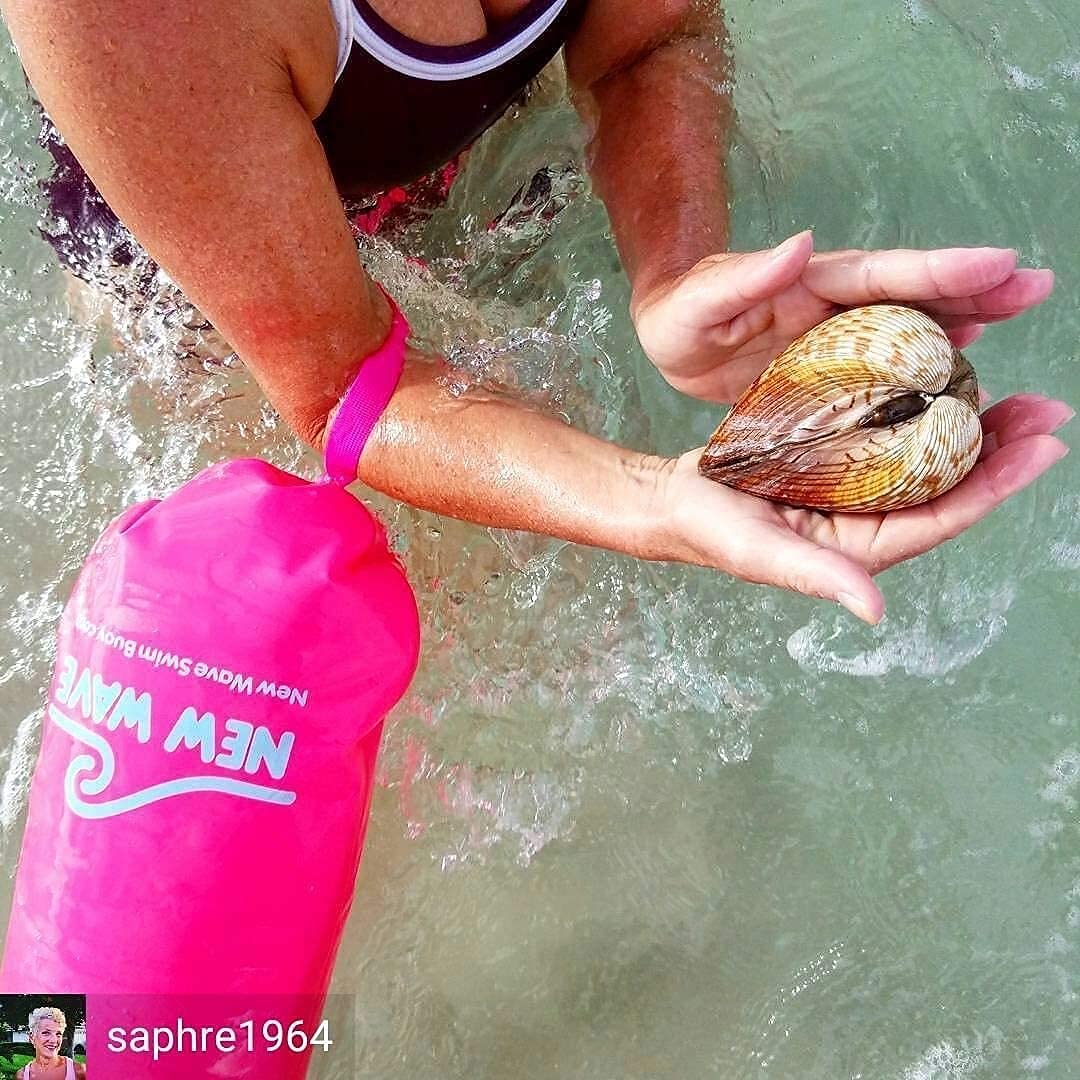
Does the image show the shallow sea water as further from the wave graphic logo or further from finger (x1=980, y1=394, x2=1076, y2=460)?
finger (x1=980, y1=394, x2=1076, y2=460)

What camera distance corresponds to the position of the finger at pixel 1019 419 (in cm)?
123

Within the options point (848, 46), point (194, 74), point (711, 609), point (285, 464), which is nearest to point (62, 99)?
point (194, 74)

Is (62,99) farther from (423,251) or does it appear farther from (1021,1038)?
(1021,1038)

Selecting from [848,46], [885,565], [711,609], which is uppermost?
[885,565]

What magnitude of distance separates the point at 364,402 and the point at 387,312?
164 millimetres

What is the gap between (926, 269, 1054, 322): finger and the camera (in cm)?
121

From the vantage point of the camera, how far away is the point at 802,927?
85.5 inches

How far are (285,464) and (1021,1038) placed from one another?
1969mm

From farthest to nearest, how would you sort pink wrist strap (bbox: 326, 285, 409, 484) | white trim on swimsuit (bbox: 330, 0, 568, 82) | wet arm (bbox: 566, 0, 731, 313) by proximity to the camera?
wet arm (bbox: 566, 0, 731, 313) < pink wrist strap (bbox: 326, 285, 409, 484) < white trim on swimsuit (bbox: 330, 0, 568, 82)

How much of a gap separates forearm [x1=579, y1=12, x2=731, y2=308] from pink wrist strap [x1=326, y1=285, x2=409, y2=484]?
17.4 inches

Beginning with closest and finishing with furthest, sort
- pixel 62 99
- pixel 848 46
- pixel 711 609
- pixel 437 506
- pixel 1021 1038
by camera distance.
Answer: pixel 62 99 → pixel 437 506 → pixel 1021 1038 → pixel 711 609 → pixel 848 46

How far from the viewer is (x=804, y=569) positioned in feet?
3.55

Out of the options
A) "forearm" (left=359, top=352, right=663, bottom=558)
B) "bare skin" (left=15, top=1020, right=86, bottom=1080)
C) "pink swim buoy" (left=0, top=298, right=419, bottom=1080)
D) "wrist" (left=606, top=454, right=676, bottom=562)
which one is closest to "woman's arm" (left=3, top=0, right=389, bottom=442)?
"forearm" (left=359, top=352, right=663, bottom=558)

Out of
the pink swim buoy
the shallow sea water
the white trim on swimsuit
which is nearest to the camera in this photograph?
the white trim on swimsuit
